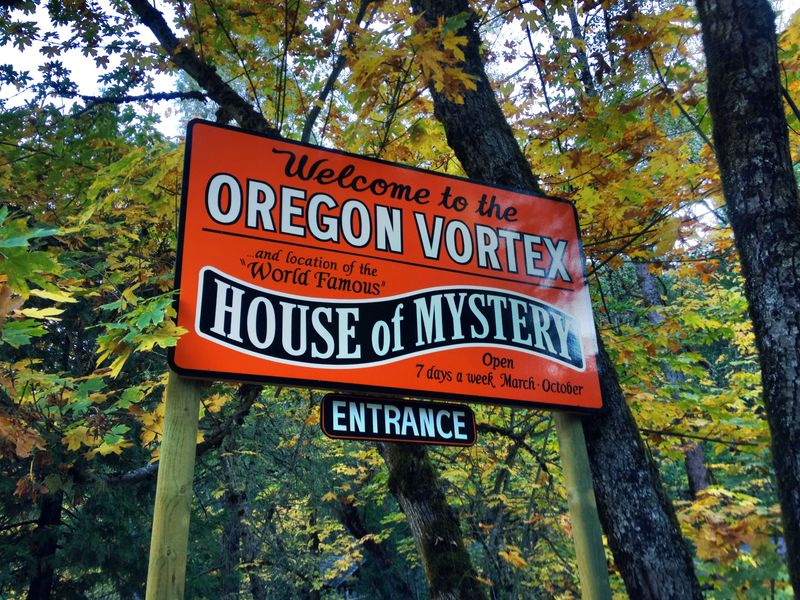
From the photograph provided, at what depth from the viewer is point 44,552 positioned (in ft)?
26.3

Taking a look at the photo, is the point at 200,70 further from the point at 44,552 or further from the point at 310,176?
the point at 44,552

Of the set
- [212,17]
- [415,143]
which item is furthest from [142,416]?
[212,17]

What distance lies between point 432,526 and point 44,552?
20.1 feet

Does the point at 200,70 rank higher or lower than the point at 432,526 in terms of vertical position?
higher

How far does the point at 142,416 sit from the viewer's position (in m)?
4.27

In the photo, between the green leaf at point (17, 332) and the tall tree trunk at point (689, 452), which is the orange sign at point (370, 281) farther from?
the tall tree trunk at point (689, 452)

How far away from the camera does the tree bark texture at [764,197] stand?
2.02 metres

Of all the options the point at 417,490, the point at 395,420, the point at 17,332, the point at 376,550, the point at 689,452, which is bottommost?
the point at 376,550

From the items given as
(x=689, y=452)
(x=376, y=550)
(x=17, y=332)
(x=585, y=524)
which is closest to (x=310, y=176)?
(x=17, y=332)

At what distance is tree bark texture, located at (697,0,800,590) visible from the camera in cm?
202

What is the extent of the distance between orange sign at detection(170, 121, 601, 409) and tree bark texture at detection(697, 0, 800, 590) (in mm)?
1190

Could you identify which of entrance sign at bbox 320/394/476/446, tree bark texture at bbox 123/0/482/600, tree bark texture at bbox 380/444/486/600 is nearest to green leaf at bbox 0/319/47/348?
entrance sign at bbox 320/394/476/446

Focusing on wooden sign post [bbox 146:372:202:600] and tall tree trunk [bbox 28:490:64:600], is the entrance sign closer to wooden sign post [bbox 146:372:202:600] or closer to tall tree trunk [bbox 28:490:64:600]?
wooden sign post [bbox 146:372:202:600]

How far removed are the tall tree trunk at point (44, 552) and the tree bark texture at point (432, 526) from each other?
5.25 meters
